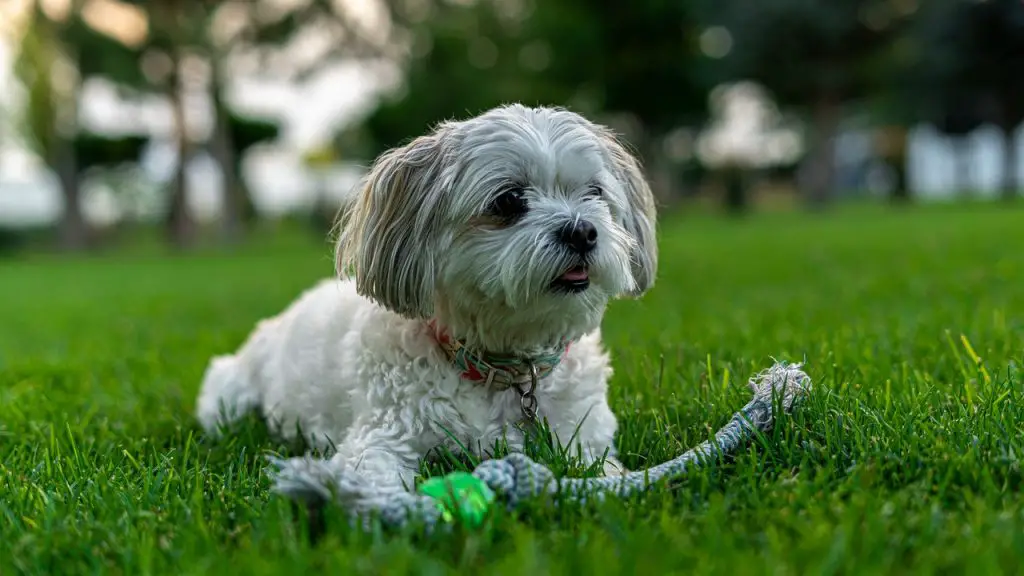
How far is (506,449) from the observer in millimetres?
2770

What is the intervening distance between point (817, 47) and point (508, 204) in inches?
1229

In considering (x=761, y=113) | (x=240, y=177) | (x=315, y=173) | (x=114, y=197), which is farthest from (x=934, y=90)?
(x=114, y=197)

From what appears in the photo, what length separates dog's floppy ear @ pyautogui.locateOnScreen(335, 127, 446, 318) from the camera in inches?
113

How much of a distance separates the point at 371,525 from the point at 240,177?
31179 millimetres

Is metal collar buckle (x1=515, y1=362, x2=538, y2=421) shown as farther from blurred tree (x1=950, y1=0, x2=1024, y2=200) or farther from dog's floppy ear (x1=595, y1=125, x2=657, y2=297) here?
blurred tree (x1=950, y1=0, x2=1024, y2=200)

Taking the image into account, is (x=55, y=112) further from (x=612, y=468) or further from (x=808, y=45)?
(x=612, y=468)

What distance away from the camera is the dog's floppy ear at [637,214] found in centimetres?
328

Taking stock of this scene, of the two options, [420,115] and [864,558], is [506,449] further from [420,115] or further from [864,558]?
[420,115]

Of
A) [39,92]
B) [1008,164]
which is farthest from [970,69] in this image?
[39,92]

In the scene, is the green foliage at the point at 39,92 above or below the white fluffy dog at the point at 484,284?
above

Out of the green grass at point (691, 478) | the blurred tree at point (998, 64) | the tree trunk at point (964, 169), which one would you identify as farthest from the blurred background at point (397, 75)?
the green grass at point (691, 478)

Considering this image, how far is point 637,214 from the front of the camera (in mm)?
3324

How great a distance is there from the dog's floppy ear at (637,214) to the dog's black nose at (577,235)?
53cm

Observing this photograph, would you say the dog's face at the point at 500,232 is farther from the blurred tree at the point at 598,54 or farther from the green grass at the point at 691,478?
the blurred tree at the point at 598,54
